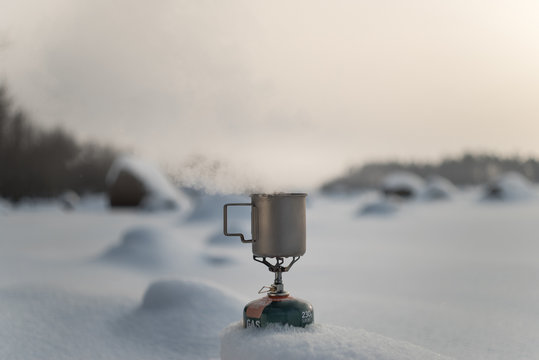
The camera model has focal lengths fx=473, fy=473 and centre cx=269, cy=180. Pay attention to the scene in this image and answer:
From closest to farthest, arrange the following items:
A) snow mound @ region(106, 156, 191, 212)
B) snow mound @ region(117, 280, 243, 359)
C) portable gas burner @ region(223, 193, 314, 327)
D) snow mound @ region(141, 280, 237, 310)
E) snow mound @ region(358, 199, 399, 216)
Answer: portable gas burner @ region(223, 193, 314, 327)
snow mound @ region(117, 280, 243, 359)
snow mound @ region(141, 280, 237, 310)
snow mound @ region(358, 199, 399, 216)
snow mound @ region(106, 156, 191, 212)

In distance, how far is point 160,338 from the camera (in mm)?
3244

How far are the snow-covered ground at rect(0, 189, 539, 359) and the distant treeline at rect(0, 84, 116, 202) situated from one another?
993 centimetres

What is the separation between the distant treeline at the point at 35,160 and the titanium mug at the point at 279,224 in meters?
16.1

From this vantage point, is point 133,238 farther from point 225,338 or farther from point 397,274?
point 225,338

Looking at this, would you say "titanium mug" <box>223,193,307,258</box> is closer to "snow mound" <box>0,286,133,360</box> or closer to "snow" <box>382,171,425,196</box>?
"snow mound" <box>0,286,133,360</box>

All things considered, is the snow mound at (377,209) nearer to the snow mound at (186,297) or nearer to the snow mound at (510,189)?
the snow mound at (510,189)

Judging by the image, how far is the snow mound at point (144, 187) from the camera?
14984mm

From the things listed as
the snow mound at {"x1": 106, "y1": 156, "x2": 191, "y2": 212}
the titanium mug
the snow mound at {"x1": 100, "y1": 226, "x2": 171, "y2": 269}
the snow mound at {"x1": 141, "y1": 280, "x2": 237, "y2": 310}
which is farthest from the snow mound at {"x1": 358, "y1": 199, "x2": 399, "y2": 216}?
the titanium mug

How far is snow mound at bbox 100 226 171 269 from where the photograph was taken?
6.05 meters

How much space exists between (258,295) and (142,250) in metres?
2.30

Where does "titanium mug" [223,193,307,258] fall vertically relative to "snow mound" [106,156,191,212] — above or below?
below

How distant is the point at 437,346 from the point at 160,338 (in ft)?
6.02

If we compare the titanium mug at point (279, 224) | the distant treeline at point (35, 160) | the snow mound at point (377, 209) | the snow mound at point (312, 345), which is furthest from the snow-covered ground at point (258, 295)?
the distant treeline at point (35, 160)

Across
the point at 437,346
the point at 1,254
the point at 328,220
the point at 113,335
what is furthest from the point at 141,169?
the point at 437,346
